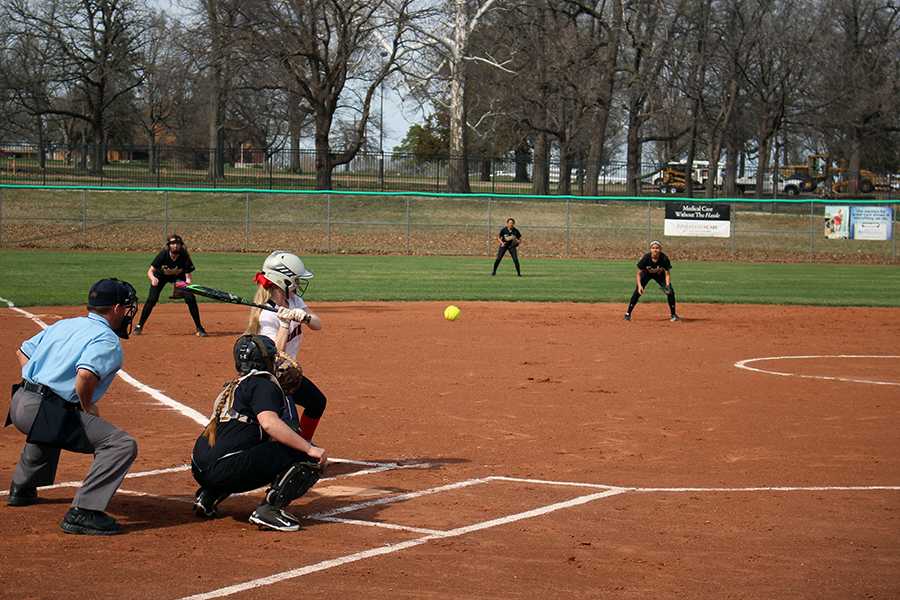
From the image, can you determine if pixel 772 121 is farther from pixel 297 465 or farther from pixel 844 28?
pixel 297 465

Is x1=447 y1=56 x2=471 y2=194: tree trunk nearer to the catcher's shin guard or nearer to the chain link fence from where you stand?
the chain link fence

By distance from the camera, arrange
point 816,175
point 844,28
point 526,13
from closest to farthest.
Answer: point 526,13 < point 844,28 < point 816,175

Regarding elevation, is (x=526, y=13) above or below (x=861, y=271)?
above

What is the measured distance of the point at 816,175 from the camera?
81.4m

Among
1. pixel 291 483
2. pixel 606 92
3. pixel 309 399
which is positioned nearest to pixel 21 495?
pixel 291 483

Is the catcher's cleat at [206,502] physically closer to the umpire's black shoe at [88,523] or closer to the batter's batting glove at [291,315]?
the umpire's black shoe at [88,523]

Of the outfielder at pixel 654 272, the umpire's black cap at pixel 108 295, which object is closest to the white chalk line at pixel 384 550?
the umpire's black cap at pixel 108 295

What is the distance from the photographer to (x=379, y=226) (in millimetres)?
48812

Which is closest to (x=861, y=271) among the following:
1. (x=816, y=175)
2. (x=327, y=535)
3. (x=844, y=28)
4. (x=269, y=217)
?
(x=269, y=217)

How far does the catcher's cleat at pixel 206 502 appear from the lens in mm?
7953

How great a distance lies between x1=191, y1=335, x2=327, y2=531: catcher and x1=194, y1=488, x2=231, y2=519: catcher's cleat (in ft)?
0.42

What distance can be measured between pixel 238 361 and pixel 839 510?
16.0ft

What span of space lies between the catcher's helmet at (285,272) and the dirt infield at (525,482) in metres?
1.76

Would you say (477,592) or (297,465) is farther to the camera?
(297,465)
